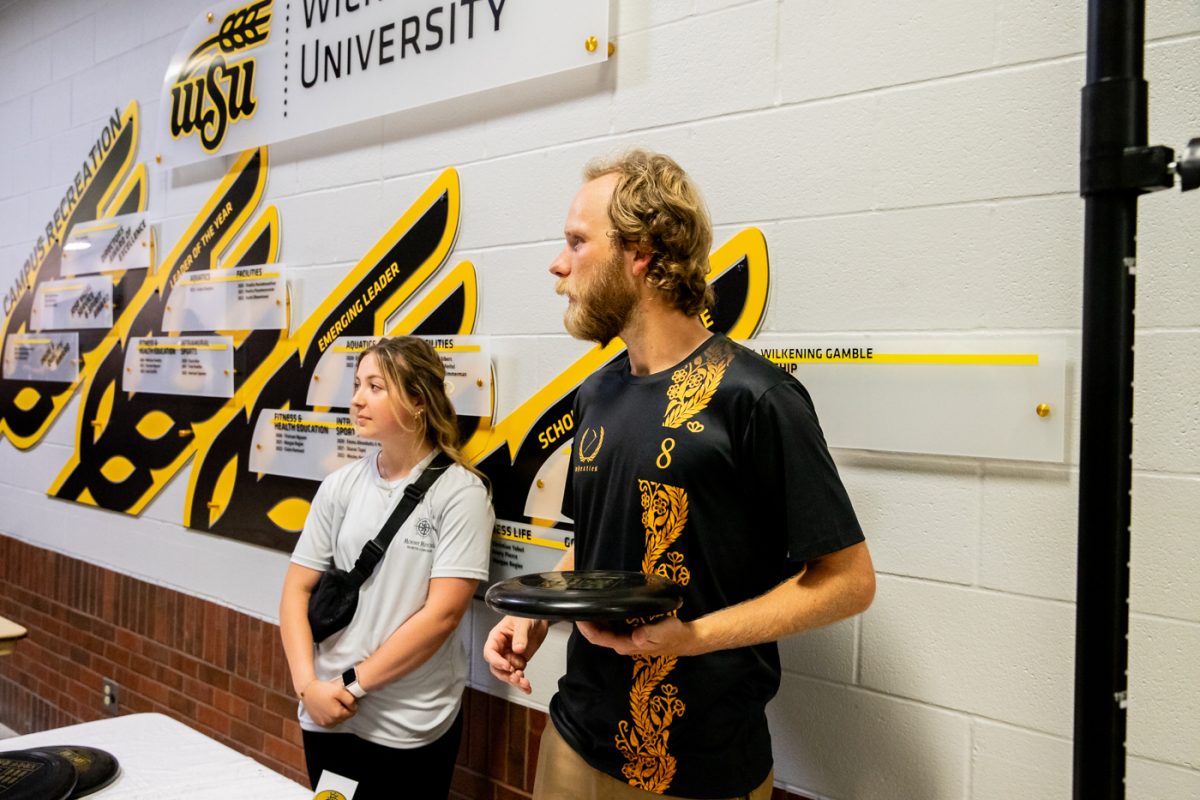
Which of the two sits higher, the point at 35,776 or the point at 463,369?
the point at 463,369

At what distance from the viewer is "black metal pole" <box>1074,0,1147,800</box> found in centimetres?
84

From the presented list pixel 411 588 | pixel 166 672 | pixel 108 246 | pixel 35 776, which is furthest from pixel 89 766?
pixel 108 246

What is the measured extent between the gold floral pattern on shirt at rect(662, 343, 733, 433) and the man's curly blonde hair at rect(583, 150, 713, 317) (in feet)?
0.37

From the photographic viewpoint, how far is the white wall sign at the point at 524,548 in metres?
2.10

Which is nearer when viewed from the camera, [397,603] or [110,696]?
[397,603]

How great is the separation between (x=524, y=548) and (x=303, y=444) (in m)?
0.93

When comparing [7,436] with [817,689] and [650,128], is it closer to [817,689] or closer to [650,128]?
[650,128]

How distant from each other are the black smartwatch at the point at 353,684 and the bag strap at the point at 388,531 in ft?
0.68

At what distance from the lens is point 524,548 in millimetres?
2162

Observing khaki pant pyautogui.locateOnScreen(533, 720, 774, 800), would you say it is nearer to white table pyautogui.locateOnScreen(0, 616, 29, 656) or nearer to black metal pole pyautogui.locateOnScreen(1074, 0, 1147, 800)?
black metal pole pyautogui.locateOnScreen(1074, 0, 1147, 800)

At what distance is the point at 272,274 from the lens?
111 inches

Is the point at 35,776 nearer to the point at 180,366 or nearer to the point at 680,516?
the point at 680,516

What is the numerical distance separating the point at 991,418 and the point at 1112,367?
0.67 metres

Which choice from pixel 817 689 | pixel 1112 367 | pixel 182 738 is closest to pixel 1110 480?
pixel 1112 367
